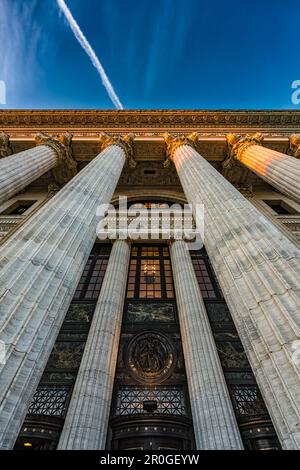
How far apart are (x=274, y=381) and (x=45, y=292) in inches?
147

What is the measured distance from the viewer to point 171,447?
698 cm

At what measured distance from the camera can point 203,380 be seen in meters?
7.02

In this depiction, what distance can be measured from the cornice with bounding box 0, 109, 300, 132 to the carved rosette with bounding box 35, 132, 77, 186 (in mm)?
2375

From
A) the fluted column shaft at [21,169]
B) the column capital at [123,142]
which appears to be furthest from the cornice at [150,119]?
the fluted column shaft at [21,169]

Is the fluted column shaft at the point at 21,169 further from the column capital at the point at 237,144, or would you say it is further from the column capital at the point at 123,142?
the column capital at the point at 237,144

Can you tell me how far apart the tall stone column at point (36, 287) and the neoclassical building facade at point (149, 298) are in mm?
24

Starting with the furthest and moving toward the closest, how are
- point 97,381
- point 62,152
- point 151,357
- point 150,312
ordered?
point 62,152 < point 150,312 < point 151,357 < point 97,381

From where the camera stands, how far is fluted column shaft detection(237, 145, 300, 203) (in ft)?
29.3

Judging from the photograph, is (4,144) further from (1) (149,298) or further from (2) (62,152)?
(1) (149,298)

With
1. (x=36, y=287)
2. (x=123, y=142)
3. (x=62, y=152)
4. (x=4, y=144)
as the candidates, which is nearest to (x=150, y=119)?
(x=123, y=142)

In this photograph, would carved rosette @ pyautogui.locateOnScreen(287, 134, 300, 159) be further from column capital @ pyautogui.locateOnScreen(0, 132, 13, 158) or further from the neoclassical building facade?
column capital @ pyautogui.locateOnScreen(0, 132, 13, 158)

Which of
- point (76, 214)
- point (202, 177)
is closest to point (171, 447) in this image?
point (76, 214)

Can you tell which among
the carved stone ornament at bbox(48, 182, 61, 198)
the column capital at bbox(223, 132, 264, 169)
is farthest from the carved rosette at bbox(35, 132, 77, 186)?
the column capital at bbox(223, 132, 264, 169)

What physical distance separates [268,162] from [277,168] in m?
0.82
